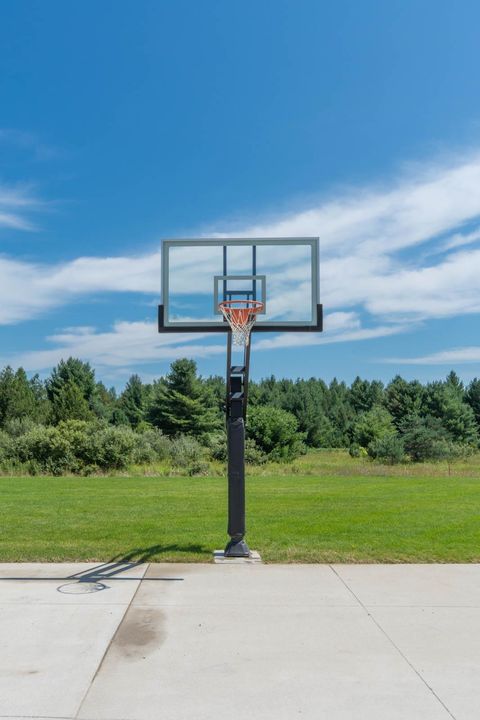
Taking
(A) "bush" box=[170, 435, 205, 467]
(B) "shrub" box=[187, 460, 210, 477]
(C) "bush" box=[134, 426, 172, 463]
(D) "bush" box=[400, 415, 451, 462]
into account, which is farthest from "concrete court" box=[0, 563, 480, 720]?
(D) "bush" box=[400, 415, 451, 462]

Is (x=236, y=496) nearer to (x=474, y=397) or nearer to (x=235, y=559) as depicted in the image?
(x=235, y=559)

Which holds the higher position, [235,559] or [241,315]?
[241,315]

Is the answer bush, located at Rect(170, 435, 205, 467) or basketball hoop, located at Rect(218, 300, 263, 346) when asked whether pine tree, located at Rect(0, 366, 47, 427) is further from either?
basketball hoop, located at Rect(218, 300, 263, 346)

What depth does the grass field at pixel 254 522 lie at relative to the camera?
9125mm

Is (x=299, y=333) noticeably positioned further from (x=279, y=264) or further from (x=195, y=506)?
(x=195, y=506)

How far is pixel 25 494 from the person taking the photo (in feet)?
54.3

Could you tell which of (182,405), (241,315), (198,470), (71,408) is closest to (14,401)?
(71,408)

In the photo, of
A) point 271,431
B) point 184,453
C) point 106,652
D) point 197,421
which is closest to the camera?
point 106,652

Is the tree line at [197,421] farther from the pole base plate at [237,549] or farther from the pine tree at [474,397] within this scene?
the pole base plate at [237,549]

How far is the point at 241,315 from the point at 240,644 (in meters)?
5.14

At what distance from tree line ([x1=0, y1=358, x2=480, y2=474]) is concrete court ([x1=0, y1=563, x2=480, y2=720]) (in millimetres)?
18282

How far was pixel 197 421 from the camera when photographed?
181ft

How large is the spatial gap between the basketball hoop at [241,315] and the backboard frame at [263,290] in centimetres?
11

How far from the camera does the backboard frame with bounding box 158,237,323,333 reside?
373 inches
